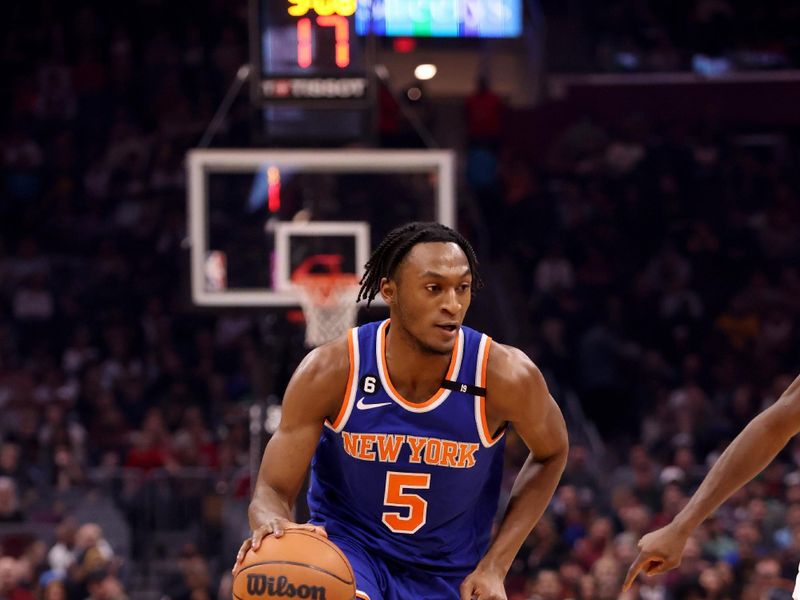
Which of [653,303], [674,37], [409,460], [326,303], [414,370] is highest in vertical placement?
[674,37]

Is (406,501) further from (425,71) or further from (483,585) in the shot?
(425,71)

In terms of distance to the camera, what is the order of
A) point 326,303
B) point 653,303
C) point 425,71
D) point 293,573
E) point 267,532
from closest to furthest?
point 293,573
point 267,532
point 326,303
point 653,303
point 425,71

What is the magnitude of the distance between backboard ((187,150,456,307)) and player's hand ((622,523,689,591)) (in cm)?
501

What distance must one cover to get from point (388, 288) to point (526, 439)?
641 millimetres

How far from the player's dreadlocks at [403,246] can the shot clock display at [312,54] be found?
14.8ft

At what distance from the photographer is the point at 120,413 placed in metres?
13.1

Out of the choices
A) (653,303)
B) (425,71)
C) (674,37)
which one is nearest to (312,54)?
(425,71)

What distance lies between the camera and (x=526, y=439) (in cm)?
454

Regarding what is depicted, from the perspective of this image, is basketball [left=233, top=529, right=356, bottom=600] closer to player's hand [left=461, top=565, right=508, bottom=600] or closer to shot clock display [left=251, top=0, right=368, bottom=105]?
player's hand [left=461, top=565, right=508, bottom=600]

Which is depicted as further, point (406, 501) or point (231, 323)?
point (231, 323)

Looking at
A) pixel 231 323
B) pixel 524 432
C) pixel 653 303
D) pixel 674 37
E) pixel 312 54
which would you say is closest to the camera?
pixel 524 432

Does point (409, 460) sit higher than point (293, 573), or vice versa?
point (409, 460)

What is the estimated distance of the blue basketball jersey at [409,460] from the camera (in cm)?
434

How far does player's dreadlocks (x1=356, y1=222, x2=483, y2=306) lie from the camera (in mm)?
4344
